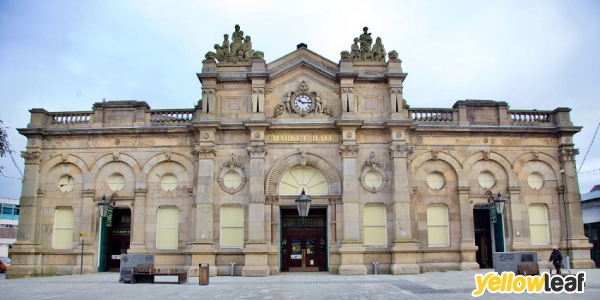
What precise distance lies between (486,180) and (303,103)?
1217 centimetres

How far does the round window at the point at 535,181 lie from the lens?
31.0 m

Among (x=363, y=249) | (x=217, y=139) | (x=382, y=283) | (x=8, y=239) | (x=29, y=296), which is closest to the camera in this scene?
(x=29, y=296)

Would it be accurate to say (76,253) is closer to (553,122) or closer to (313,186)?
(313,186)

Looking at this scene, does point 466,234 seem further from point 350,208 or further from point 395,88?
point 395,88

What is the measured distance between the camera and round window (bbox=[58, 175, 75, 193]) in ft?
102

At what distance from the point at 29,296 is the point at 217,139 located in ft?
46.8

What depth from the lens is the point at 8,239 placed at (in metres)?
62.0

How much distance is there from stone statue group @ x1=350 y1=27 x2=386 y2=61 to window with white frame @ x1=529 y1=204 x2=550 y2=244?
1312 cm

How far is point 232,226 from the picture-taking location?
29.3m

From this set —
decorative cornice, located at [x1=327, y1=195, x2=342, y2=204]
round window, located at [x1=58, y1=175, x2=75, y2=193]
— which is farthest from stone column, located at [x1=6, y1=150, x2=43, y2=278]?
decorative cornice, located at [x1=327, y1=195, x2=342, y2=204]

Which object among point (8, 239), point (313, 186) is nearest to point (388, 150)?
point (313, 186)

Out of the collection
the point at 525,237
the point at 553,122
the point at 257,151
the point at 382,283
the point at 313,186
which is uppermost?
the point at 553,122

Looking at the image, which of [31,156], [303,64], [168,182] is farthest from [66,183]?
[303,64]

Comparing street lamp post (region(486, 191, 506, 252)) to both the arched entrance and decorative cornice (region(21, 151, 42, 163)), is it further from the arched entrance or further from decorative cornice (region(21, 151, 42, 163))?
decorative cornice (region(21, 151, 42, 163))
